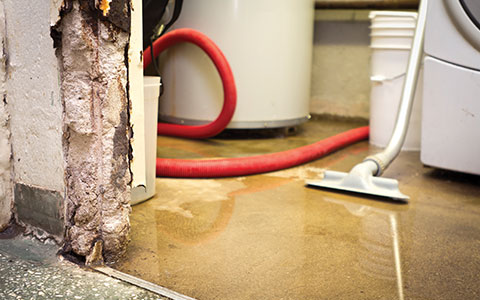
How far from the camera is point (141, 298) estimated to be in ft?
3.01

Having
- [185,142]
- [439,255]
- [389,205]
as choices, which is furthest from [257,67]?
[439,255]

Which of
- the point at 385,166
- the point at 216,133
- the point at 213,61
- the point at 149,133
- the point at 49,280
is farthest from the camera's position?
the point at 216,133

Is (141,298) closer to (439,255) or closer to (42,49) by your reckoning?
(42,49)

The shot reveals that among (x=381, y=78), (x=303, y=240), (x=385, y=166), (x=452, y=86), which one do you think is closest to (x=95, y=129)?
(x=303, y=240)

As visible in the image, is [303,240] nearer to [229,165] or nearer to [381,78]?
[229,165]

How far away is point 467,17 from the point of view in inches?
63.0

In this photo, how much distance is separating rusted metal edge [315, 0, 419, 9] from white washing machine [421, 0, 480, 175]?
3.88ft

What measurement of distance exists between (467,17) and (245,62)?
1.07 metres

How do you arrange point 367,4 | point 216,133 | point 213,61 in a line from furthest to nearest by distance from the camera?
point 367,4 < point 216,133 < point 213,61

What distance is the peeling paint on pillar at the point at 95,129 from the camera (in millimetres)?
983

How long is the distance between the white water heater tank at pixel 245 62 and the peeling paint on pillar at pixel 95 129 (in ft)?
4.48

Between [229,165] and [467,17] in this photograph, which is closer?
[467,17]

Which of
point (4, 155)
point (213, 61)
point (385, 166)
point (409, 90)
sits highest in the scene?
point (213, 61)

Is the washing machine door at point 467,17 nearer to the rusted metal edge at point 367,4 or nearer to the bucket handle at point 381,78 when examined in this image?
the bucket handle at point 381,78
